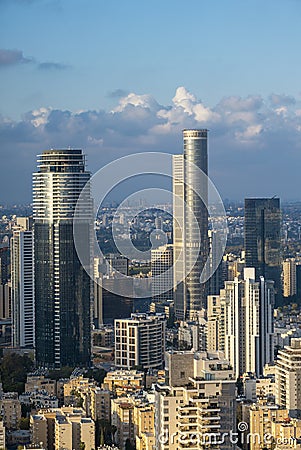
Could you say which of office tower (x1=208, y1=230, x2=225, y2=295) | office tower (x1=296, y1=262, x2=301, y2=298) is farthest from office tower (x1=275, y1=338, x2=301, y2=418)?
office tower (x1=296, y1=262, x2=301, y2=298)

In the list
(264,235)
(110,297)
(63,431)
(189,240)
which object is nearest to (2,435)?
(63,431)

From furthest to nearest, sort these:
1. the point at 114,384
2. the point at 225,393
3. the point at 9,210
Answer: the point at 9,210 < the point at 114,384 < the point at 225,393

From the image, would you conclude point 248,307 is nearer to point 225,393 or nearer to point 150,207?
point 150,207

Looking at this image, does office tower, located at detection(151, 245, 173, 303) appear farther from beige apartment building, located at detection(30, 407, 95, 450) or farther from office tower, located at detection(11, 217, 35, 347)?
beige apartment building, located at detection(30, 407, 95, 450)

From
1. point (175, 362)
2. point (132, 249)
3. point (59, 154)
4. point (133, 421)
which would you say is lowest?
point (133, 421)

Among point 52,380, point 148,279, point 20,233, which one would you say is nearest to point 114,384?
point 52,380

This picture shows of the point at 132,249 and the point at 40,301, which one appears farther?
the point at 40,301

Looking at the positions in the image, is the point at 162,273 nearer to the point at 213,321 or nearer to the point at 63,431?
the point at 213,321

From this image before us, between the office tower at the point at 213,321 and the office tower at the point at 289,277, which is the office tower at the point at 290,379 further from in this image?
the office tower at the point at 289,277
